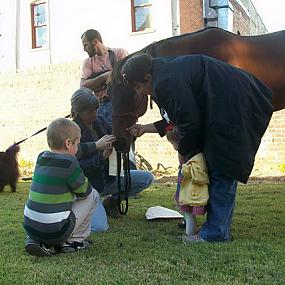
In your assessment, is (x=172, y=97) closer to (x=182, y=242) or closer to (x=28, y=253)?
(x=182, y=242)

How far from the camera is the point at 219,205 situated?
11.3 feet

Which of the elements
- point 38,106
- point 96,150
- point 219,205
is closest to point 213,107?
point 219,205

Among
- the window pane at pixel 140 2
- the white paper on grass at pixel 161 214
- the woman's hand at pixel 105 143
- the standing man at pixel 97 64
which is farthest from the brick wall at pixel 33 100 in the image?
the woman's hand at pixel 105 143

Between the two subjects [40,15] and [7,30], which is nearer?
[40,15]

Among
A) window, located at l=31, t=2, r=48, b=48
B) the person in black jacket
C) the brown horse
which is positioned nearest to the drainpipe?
window, located at l=31, t=2, r=48, b=48

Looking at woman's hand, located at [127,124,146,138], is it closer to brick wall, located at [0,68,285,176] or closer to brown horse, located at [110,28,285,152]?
brown horse, located at [110,28,285,152]

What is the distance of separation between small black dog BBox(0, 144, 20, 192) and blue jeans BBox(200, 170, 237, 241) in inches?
186

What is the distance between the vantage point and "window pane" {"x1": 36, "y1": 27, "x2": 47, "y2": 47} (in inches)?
592

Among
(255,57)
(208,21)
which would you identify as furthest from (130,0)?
(255,57)

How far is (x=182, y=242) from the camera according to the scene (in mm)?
3578

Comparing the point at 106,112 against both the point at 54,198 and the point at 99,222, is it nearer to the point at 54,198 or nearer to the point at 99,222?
the point at 99,222

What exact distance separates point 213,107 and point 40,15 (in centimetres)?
1291

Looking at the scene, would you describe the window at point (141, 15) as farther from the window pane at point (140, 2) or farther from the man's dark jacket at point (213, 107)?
the man's dark jacket at point (213, 107)

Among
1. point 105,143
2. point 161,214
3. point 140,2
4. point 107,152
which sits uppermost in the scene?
point 140,2
